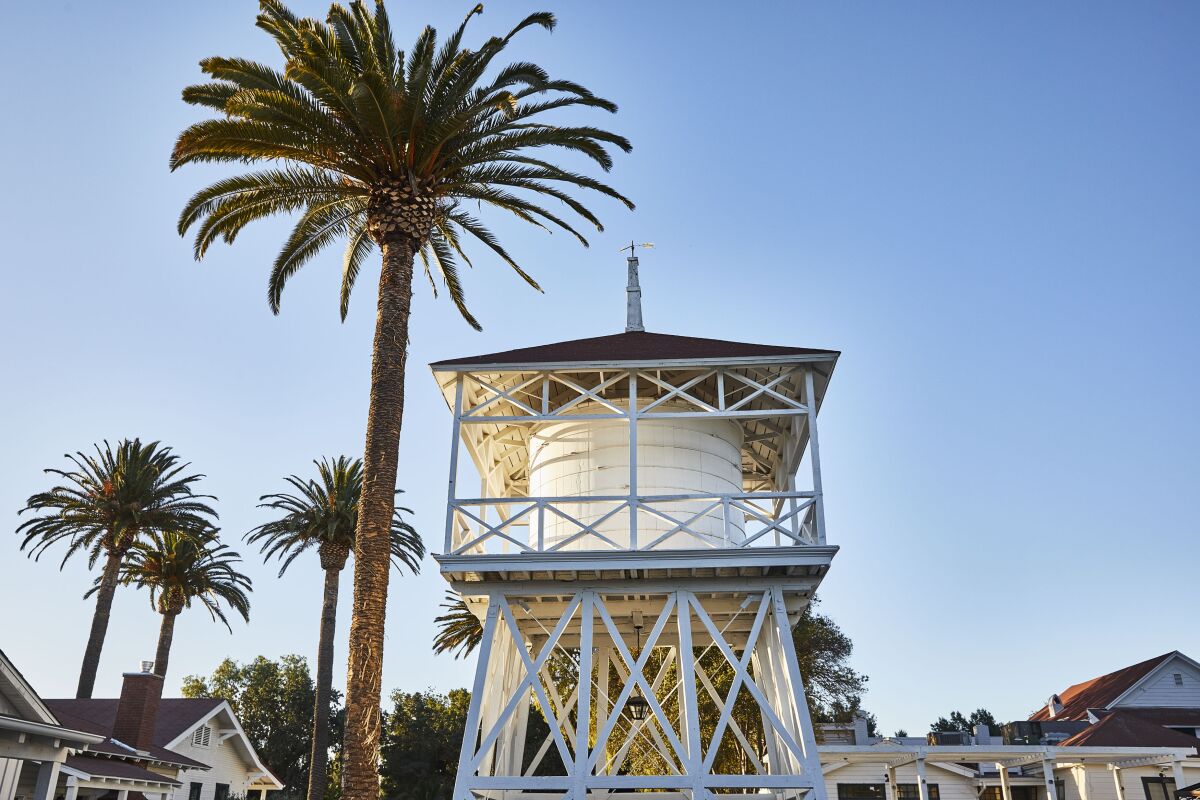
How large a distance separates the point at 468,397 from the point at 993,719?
121429 mm

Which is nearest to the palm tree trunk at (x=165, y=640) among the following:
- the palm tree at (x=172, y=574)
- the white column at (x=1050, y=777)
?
the palm tree at (x=172, y=574)

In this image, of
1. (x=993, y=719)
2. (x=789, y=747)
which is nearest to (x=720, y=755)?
(x=789, y=747)

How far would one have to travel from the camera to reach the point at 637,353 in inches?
685

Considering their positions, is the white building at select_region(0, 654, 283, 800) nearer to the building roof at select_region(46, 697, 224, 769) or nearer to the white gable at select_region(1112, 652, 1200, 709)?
the building roof at select_region(46, 697, 224, 769)

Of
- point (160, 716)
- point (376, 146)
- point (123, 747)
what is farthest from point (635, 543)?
point (160, 716)

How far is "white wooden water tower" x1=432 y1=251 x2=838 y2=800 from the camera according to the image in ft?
50.2

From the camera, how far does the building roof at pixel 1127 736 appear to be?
31.0 m

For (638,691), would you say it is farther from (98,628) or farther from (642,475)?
(98,628)

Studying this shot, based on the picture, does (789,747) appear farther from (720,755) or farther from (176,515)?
(176,515)

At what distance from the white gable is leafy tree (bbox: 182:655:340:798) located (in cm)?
4290

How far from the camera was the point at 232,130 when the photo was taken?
1598 cm

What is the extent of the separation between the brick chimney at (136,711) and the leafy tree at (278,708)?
2763cm

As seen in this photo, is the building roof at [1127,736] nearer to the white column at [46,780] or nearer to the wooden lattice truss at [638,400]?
the wooden lattice truss at [638,400]

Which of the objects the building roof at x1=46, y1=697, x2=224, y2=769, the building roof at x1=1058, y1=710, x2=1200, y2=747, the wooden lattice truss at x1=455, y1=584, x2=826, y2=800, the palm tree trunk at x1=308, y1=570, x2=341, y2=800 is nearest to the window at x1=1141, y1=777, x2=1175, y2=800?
the building roof at x1=1058, y1=710, x2=1200, y2=747
